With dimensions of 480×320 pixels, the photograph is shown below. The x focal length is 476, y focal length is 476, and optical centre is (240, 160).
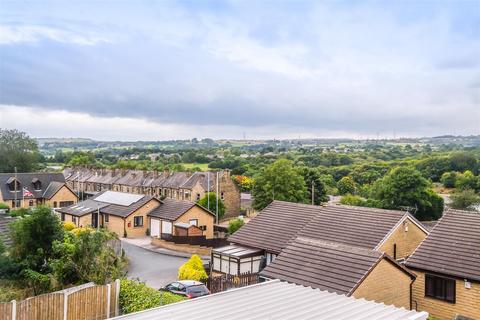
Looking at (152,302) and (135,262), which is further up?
(152,302)

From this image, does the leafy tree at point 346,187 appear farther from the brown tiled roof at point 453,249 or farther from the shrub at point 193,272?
the brown tiled roof at point 453,249

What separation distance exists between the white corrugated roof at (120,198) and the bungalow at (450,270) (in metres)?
33.3

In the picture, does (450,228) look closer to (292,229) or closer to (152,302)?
(292,229)

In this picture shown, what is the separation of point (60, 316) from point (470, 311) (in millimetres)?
15722

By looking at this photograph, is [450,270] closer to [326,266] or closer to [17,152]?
[326,266]

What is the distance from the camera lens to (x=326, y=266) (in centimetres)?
1911

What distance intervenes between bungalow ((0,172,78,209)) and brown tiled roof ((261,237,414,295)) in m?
51.7

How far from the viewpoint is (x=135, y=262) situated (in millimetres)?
35219

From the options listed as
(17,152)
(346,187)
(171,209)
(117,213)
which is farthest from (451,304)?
(17,152)

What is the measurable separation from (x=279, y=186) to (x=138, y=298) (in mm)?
39391

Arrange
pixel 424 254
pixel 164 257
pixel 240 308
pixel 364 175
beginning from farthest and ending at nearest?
pixel 364 175 → pixel 164 257 → pixel 424 254 → pixel 240 308

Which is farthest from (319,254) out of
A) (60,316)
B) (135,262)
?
(135,262)

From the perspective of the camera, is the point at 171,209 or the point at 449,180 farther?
the point at 449,180

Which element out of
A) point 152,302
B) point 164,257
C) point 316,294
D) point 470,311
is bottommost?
point 164,257
